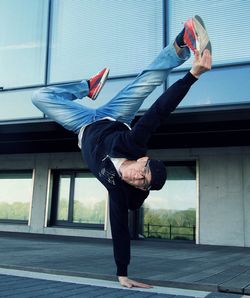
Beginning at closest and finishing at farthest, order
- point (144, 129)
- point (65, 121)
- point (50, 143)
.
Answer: point (144, 129) → point (65, 121) → point (50, 143)

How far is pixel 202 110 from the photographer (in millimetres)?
9242

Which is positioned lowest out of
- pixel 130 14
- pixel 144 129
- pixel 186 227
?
pixel 186 227

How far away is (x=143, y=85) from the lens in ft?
14.3

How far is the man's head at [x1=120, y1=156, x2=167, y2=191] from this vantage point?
3645mm

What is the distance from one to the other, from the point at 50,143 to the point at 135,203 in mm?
8733

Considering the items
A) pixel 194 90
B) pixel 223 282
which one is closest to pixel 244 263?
pixel 223 282

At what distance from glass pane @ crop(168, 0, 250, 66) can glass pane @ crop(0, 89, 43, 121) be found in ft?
13.1

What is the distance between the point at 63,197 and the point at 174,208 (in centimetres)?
383

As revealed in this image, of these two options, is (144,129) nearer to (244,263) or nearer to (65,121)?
(65,121)

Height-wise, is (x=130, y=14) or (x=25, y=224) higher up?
(x=130, y=14)

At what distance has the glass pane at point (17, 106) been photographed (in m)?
10.9

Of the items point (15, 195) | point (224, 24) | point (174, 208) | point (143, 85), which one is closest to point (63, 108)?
point (143, 85)

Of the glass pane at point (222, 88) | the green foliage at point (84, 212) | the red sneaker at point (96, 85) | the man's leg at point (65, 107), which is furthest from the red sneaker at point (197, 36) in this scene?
the green foliage at point (84, 212)

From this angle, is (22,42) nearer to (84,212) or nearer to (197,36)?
(84,212)
